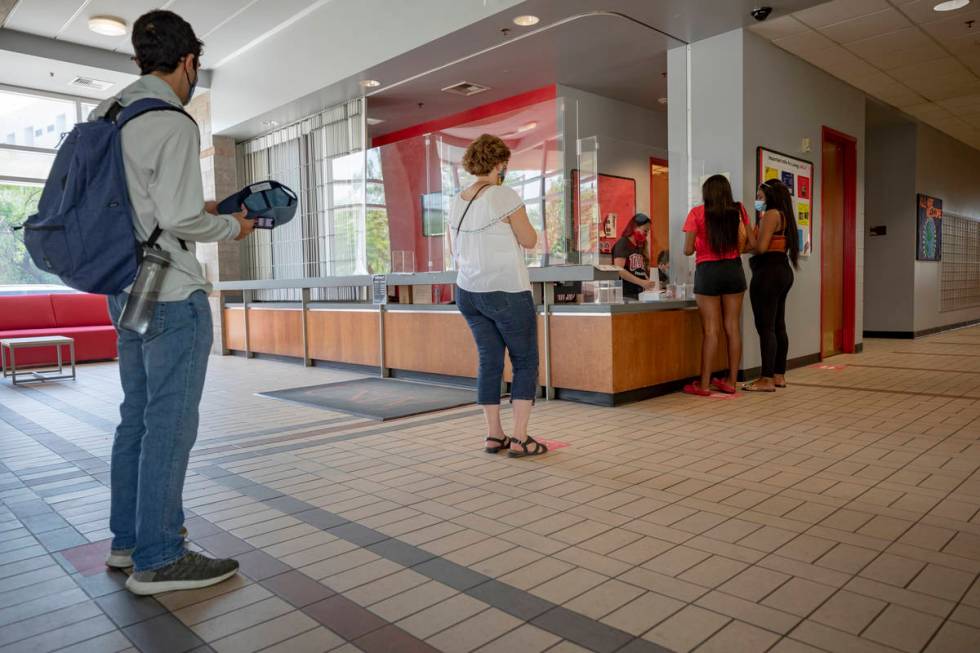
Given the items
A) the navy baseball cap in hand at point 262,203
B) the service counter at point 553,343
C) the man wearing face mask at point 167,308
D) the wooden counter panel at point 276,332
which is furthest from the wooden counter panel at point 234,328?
the man wearing face mask at point 167,308

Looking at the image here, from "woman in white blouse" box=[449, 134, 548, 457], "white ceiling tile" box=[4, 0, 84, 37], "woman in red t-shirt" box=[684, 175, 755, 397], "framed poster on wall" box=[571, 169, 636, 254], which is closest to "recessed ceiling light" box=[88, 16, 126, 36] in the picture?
"white ceiling tile" box=[4, 0, 84, 37]

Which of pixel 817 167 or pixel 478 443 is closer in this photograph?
pixel 478 443

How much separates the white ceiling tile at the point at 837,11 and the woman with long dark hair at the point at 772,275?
1.32 meters

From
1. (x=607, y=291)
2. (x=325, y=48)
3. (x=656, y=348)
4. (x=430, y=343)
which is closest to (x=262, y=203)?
(x=607, y=291)

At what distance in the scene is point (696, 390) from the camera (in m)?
4.96

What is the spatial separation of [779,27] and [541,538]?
481 centimetres

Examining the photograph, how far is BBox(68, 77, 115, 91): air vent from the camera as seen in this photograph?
346 inches

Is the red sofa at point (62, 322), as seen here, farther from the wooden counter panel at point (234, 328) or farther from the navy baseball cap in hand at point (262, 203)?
the navy baseball cap in hand at point (262, 203)

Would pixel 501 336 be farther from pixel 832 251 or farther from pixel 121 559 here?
pixel 832 251

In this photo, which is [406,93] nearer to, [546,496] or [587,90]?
[587,90]

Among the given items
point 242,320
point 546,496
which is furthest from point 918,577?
point 242,320

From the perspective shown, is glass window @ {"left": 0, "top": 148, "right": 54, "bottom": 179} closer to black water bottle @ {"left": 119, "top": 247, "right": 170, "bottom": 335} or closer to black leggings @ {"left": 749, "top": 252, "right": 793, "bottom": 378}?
black leggings @ {"left": 749, "top": 252, "right": 793, "bottom": 378}

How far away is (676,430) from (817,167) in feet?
12.6

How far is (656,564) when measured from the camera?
2016mm
